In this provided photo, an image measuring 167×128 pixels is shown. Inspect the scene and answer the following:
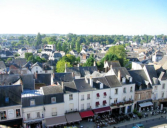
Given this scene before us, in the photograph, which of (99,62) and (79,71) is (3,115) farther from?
(99,62)

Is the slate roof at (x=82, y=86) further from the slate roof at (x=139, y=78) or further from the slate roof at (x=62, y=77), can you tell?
the slate roof at (x=139, y=78)

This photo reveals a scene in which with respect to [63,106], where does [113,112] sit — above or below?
below

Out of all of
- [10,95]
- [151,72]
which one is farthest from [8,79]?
[151,72]

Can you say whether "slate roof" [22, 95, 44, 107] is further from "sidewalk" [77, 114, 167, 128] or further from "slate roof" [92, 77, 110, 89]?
"slate roof" [92, 77, 110, 89]

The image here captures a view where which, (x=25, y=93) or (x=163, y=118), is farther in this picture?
(x=163, y=118)

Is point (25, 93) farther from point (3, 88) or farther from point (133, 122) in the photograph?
point (133, 122)

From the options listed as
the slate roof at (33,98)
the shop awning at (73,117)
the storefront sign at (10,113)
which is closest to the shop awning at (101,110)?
the shop awning at (73,117)

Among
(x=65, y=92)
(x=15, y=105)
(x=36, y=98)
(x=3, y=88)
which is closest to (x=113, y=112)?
(x=65, y=92)

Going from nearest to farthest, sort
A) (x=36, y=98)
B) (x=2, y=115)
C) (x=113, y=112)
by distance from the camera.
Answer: (x=2, y=115), (x=36, y=98), (x=113, y=112)
